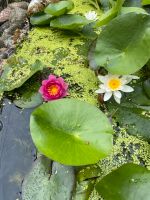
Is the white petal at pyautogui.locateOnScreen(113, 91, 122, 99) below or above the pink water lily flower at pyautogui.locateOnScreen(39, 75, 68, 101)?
below

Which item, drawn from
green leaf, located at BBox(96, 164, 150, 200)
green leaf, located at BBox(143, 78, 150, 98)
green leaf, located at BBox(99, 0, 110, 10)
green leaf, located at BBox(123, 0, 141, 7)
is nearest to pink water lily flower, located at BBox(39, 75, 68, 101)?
green leaf, located at BBox(143, 78, 150, 98)

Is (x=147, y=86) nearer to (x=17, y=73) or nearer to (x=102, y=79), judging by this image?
(x=102, y=79)

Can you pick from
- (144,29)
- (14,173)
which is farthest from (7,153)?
(144,29)

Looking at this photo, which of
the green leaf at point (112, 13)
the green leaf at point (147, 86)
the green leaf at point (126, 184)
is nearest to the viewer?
the green leaf at point (126, 184)

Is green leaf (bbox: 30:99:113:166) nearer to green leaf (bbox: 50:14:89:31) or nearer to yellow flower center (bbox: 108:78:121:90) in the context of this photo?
yellow flower center (bbox: 108:78:121:90)

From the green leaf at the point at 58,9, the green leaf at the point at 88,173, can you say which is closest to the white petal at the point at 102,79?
the green leaf at the point at 88,173

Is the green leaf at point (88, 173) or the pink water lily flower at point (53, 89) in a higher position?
the pink water lily flower at point (53, 89)

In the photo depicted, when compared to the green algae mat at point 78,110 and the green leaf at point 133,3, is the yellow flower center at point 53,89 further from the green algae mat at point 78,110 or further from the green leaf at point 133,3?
the green leaf at point 133,3
